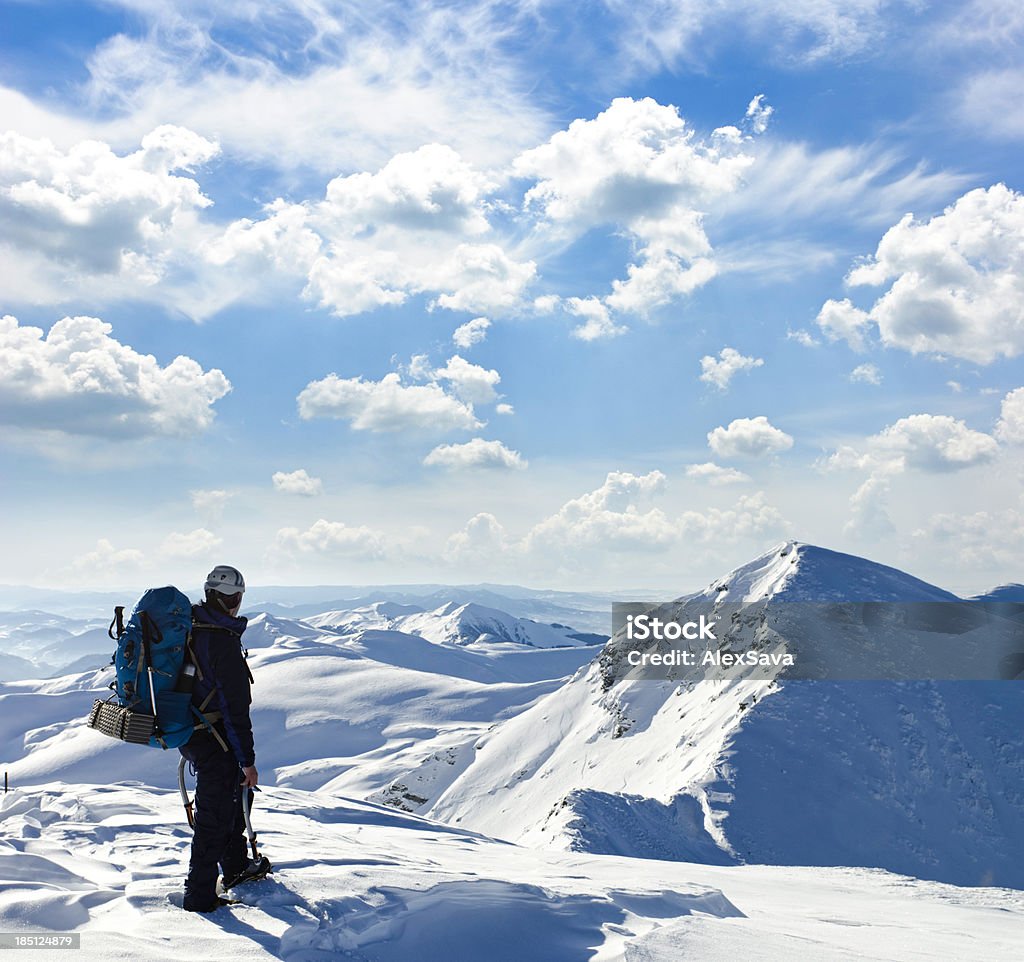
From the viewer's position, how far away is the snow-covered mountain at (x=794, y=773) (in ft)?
115

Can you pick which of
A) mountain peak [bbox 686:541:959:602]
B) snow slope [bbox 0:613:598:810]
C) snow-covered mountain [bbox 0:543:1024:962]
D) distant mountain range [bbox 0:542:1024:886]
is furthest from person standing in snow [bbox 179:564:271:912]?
snow slope [bbox 0:613:598:810]

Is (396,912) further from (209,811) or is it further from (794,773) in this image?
(794,773)

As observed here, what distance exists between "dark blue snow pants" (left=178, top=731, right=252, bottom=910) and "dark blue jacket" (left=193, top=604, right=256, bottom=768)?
15 centimetres

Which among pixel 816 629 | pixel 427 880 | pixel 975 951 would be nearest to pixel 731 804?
pixel 816 629

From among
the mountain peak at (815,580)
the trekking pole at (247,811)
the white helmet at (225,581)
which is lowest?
the trekking pole at (247,811)

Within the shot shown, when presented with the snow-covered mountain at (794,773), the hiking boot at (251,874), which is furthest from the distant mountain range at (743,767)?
the hiking boot at (251,874)

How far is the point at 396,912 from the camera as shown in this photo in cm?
664

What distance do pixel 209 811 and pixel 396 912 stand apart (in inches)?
70.3

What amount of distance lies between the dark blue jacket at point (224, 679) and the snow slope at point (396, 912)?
1.39m

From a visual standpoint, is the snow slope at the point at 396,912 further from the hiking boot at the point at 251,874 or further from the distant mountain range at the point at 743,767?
the distant mountain range at the point at 743,767

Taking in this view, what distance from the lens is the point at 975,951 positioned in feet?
31.3

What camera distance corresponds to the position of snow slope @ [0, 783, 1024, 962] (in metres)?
5.98

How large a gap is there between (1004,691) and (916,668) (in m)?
5.10

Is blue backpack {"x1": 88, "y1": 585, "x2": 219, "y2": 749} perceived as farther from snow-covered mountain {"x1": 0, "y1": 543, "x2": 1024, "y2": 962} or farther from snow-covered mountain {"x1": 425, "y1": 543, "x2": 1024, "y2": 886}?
snow-covered mountain {"x1": 425, "y1": 543, "x2": 1024, "y2": 886}
